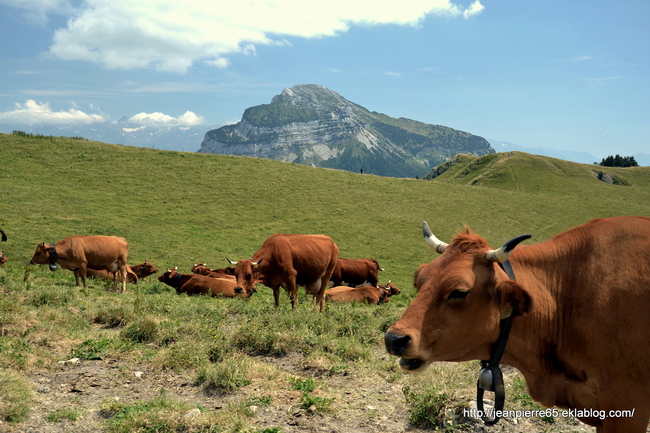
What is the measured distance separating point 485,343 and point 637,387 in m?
1.17

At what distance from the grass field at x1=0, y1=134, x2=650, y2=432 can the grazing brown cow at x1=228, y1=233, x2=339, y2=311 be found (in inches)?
33.1

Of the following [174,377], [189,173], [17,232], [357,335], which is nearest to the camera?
[174,377]

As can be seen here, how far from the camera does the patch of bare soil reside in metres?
6.04

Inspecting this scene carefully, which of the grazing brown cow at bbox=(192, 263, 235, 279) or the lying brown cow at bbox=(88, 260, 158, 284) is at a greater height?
the grazing brown cow at bbox=(192, 263, 235, 279)

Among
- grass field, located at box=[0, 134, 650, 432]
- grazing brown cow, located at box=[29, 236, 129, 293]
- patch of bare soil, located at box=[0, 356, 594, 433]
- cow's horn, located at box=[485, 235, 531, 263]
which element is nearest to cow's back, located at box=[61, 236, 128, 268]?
Answer: grazing brown cow, located at box=[29, 236, 129, 293]

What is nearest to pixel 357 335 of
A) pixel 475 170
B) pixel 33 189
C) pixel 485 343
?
pixel 485 343

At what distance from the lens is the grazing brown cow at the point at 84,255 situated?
1772 centimetres

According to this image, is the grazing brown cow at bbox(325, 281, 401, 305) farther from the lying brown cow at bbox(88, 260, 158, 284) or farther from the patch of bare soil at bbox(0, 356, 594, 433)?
the patch of bare soil at bbox(0, 356, 594, 433)

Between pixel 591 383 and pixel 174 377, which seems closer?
pixel 591 383

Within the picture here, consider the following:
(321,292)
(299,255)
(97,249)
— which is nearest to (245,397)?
(299,255)

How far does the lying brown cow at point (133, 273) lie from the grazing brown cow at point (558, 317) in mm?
18735

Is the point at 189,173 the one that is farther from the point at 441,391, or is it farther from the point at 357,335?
the point at 441,391

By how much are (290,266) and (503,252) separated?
11.7 m

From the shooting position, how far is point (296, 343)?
9469 mm
